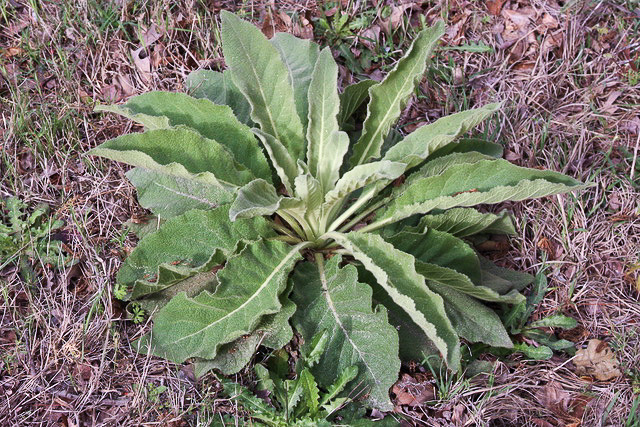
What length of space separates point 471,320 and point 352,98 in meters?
1.20

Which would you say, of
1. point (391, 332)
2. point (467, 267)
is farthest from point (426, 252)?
point (391, 332)

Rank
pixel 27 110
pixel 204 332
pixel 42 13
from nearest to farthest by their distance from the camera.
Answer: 1. pixel 204 332
2. pixel 27 110
3. pixel 42 13

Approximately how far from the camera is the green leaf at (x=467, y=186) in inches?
93.0

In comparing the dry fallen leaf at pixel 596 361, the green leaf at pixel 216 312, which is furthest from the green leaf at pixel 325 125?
the dry fallen leaf at pixel 596 361

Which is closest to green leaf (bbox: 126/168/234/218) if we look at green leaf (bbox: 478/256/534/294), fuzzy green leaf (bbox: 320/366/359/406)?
fuzzy green leaf (bbox: 320/366/359/406)

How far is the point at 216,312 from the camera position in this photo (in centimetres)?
242

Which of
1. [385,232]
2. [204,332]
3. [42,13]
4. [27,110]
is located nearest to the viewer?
[204,332]

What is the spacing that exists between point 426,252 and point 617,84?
5.78 ft

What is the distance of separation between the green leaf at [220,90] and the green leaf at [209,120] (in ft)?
0.80

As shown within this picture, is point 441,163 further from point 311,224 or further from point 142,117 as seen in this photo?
point 142,117

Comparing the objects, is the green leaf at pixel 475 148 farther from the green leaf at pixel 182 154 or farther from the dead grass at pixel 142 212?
the green leaf at pixel 182 154

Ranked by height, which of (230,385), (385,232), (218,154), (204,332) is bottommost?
(230,385)

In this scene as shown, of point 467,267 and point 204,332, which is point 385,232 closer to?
point 467,267

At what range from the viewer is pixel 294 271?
2.69 m
